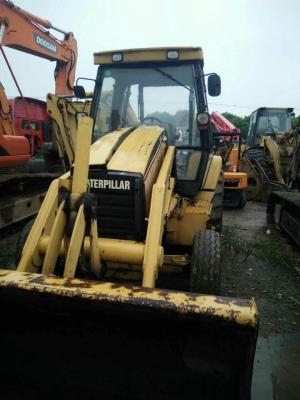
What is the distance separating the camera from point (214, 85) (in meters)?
4.33

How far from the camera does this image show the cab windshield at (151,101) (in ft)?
14.4

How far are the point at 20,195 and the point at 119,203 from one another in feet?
12.6

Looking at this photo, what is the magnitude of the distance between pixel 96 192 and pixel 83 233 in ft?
1.80

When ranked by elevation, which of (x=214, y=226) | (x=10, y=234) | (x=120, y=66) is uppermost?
(x=120, y=66)

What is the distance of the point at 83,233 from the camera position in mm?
2643

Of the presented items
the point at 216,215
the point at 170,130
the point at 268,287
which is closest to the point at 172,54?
the point at 170,130

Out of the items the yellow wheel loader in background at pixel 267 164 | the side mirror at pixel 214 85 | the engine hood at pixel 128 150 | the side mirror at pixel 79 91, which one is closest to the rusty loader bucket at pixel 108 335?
the engine hood at pixel 128 150

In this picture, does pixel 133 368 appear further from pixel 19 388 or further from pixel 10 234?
pixel 10 234

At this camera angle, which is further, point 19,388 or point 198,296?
point 19,388

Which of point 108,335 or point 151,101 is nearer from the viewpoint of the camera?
point 108,335

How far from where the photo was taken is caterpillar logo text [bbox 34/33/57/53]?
7.52 meters

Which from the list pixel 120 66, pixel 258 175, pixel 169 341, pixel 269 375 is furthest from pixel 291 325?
pixel 258 175

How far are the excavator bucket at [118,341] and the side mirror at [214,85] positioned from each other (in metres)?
2.88

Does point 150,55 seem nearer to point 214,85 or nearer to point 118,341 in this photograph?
point 214,85
